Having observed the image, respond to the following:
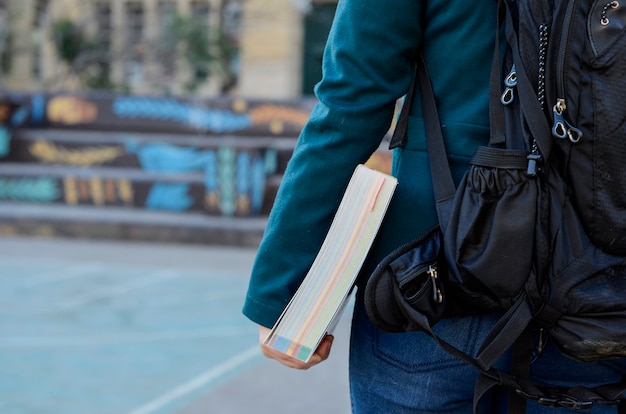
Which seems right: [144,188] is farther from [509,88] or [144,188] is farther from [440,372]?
[509,88]

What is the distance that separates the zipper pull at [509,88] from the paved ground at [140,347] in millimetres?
3223

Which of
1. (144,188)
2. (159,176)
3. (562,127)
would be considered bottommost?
(144,188)

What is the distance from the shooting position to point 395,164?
165cm

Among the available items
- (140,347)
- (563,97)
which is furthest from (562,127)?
(140,347)

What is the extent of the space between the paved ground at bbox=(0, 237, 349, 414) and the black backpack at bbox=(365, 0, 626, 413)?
3.13 meters

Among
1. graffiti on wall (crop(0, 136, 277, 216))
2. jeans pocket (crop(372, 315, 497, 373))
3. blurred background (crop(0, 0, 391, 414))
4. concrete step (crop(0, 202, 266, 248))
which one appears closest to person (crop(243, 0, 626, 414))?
jeans pocket (crop(372, 315, 497, 373))

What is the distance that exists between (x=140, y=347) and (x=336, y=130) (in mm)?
4360

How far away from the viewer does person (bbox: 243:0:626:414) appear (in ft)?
5.06

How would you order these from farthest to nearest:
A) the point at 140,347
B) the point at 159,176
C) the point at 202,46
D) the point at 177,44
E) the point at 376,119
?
1. the point at 177,44
2. the point at 202,46
3. the point at 159,176
4. the point at 140,347
5. the point at 376,119

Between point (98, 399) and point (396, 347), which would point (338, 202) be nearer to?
point (396, 347)

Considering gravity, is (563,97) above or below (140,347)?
above

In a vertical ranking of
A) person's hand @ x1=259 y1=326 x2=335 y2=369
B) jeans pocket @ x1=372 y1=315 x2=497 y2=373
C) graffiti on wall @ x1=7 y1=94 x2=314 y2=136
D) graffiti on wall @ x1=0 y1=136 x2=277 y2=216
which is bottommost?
graffiti on wall @ x1=0 y1=136 x2=277 y2=216

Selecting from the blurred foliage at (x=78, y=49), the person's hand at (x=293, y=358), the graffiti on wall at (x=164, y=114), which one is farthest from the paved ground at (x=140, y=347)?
the blurred foliage at (x=78, y=49)

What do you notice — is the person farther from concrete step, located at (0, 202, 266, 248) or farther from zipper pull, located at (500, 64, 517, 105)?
concrete step, located at (0, 202, 266, 248)
